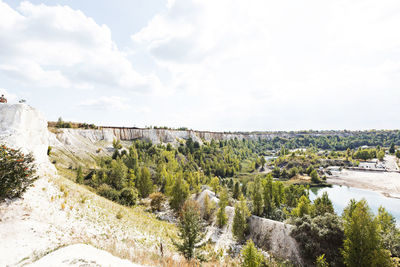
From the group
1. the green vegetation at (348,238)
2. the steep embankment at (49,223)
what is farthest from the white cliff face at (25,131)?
the green vegetation at (348,238)

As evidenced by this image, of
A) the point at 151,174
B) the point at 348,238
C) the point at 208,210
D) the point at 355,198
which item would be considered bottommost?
the point at 355,198

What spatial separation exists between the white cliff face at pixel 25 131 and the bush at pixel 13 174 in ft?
6.95

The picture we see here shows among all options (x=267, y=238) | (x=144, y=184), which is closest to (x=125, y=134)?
(x=144, y=184)

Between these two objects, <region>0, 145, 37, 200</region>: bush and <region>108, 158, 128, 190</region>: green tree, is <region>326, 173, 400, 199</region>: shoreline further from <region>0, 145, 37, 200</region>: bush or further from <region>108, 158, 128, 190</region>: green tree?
<region>0, 145, 37, 200</region>: bush

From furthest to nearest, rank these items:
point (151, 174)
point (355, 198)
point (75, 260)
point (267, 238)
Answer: point (355, 198) → point (151, 174) → point (267, 238) → point (75, 260)

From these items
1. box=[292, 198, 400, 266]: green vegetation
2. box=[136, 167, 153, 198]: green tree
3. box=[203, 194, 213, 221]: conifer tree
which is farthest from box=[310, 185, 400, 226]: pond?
box=[136, 167, 153, 198]: green tree

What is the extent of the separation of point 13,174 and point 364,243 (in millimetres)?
35157

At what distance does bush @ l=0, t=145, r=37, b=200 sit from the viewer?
13.4m

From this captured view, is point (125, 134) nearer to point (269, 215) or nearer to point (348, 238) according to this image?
point (269, 215)

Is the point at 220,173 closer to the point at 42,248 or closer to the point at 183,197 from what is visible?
the point at 183,197

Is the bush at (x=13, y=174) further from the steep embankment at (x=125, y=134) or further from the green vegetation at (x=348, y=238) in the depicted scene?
the steep embankment at (x=125, y=134)

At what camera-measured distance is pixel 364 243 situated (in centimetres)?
1947

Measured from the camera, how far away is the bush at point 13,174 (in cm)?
1345

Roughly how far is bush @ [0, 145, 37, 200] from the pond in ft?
264
